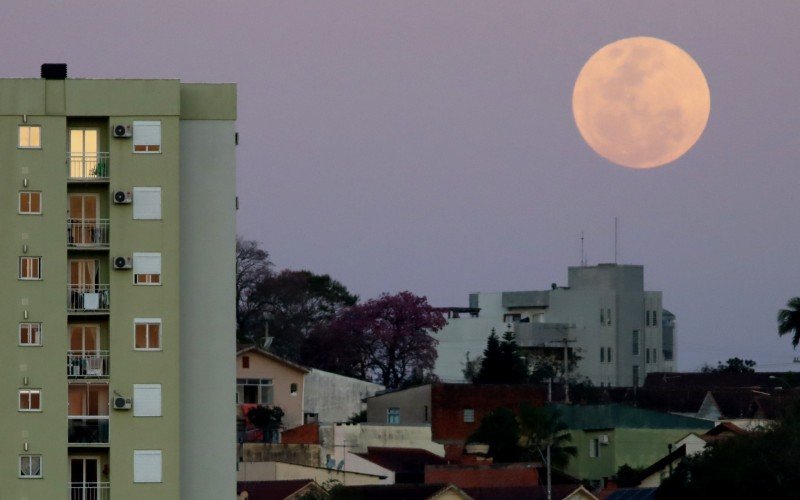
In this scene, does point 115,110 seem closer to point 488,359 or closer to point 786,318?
point 786,318

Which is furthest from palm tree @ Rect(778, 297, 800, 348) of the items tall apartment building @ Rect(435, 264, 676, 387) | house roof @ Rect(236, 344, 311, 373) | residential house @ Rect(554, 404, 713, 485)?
tall apartment building @ Rect(435, 264, 676, 387)

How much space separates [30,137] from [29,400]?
5.94m

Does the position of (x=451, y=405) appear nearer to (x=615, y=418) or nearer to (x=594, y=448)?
(x=594, y=448)

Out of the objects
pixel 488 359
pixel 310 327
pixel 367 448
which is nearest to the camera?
pixel 367 448

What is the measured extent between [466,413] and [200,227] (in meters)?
49.7

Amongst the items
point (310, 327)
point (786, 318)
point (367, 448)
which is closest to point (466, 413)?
point (367, 448)

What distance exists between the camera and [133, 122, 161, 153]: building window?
4472cm

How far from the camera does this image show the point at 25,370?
4422 centimetres

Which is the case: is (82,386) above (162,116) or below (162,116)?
below

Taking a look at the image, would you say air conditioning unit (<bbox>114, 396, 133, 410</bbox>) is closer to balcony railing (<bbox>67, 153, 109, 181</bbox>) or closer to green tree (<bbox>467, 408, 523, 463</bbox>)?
balcony railing (<bbox>67, 153, 109, 181</bbox>)

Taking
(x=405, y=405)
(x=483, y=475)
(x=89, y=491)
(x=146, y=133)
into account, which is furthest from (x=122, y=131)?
(x=405, y=405)

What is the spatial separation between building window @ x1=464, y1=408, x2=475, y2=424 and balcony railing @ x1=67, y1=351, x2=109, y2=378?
50693 millimetres

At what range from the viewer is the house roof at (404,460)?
7894 cm

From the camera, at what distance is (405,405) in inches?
3748
